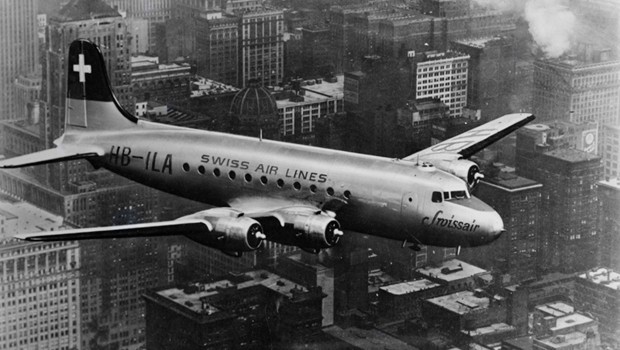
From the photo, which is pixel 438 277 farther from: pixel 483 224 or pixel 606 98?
pixel 483 224

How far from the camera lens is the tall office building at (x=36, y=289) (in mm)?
31578

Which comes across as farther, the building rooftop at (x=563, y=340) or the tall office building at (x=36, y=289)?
the building rooftop at (x=563, y=340)

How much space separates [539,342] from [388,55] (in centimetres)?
863

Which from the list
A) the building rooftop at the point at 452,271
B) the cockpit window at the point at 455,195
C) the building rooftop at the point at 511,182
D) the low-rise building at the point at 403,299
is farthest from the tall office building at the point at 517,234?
the cockpit window at the point at 455,195

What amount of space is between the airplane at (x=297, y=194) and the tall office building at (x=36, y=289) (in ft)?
45.3

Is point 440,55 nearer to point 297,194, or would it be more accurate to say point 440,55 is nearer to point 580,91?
point 580,91

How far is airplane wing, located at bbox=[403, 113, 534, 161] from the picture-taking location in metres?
18.7

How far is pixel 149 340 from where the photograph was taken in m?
31.8

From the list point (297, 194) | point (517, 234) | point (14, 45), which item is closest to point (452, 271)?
point (517, 234)

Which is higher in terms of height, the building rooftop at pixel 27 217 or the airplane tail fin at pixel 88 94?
the airplane tail fin at pixel 88 94

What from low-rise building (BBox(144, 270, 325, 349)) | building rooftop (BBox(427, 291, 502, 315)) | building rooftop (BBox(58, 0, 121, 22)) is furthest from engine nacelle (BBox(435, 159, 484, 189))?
building rooftop (BBox(427, 291, 502, 315))

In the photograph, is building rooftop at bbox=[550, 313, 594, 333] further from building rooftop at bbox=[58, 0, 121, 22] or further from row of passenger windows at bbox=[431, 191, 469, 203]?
row of passenger windows at bbox=[431, 191, 469, 203]

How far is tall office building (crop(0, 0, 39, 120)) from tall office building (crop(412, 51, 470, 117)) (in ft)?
33.4

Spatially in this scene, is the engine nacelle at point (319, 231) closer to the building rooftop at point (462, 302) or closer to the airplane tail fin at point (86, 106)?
the airplane tail fin at point (86, 106)
